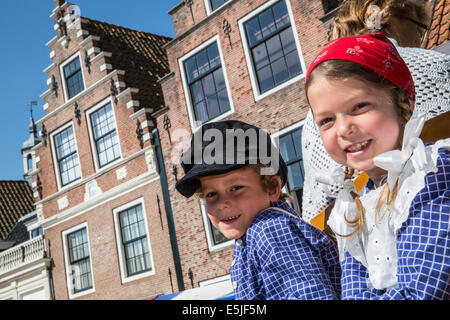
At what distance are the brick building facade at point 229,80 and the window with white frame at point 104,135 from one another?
1.86 metres

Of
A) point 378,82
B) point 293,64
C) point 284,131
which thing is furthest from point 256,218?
point 293,64

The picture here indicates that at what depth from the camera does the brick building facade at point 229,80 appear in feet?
34.1

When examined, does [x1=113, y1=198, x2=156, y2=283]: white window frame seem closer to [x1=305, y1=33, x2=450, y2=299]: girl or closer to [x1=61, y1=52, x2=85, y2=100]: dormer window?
[x1=61, y1=52, x2=85, y2=100]: dormer window

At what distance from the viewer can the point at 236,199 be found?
1.58 meters

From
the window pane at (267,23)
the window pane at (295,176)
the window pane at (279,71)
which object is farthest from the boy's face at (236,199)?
the window pane at (267,23)

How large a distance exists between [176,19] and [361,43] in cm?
1213

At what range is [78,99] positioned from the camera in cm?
1516

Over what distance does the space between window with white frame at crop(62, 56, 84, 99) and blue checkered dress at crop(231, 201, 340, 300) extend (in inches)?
580

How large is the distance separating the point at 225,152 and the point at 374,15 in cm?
64

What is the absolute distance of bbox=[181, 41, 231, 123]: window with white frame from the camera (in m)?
11.8

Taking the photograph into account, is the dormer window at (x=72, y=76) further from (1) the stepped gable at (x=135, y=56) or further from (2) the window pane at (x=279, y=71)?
(2) the window pane at (x=279, y=71)

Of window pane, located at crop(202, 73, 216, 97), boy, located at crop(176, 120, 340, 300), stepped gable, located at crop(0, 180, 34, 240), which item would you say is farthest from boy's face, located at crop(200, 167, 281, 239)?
stepped gable, located at crop(0, 180, 34, 240)

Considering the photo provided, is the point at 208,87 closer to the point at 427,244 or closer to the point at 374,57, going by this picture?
the point at 374,57
